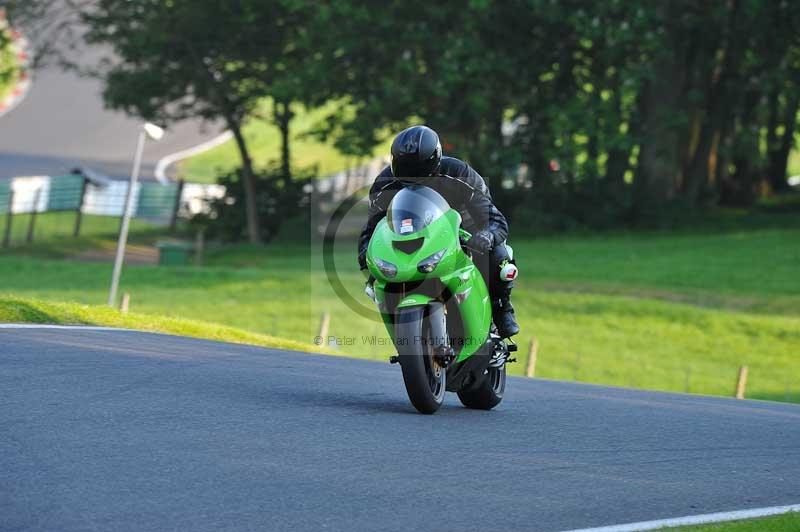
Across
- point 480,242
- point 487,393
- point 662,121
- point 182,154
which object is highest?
point 662,121

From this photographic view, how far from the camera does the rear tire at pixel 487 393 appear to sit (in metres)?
10.6

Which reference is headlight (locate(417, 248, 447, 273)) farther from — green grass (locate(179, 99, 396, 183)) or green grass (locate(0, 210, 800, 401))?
green grass (locate(179, 99, 396, 183))

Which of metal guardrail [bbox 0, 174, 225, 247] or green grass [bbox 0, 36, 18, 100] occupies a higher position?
green grass [bbox 0, 36, 18, 100]

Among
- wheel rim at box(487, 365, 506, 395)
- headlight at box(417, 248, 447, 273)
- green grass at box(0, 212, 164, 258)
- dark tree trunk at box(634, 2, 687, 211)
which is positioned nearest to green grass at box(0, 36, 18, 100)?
green grass at box(0, 212, 164, 258)

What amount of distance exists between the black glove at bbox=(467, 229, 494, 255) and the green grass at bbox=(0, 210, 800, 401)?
45.6ft

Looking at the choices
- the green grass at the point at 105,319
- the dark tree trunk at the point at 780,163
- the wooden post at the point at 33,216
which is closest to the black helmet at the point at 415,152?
the green grass at the point at 105,319

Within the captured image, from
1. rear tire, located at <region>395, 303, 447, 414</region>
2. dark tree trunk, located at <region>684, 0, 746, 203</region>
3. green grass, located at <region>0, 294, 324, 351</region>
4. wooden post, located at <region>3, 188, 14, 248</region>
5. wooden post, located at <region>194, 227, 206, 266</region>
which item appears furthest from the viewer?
wooden post, located at <region>3, 188, 14, 248</region>

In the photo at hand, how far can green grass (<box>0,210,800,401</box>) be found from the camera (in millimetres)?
27094

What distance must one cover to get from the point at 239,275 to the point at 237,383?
82.7 feet

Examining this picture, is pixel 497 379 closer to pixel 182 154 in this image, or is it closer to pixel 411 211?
pixel 411 211

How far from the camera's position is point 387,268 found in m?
9.23

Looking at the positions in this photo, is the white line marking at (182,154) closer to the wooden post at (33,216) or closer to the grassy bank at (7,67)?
the grassy bank at (7,67)

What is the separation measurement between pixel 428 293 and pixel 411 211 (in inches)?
22.2

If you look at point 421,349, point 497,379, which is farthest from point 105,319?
point 421,349
